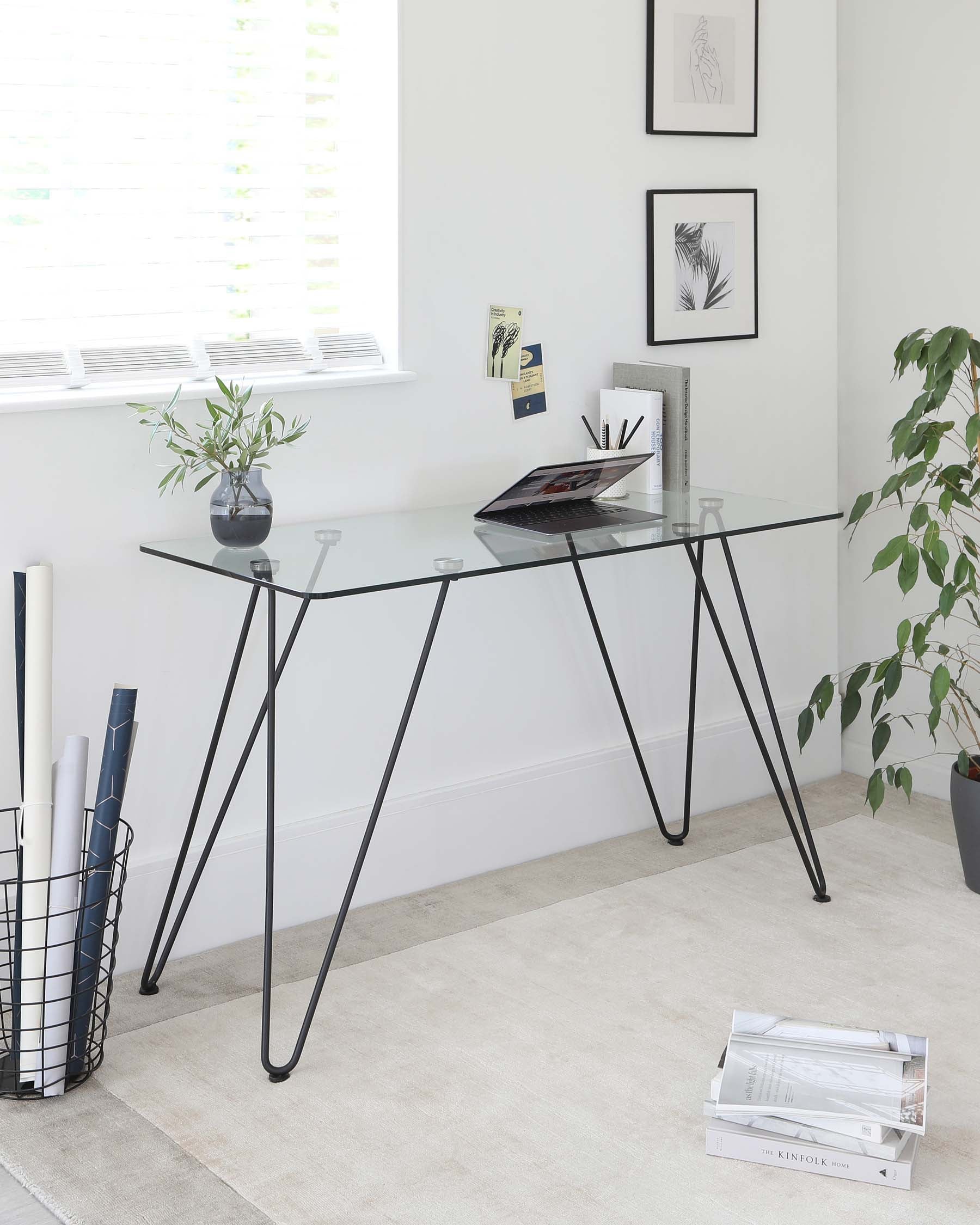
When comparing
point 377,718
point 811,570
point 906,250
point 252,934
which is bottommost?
point 252,934

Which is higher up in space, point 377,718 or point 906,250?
point 906,250

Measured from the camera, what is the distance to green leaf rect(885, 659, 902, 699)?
2.80 m

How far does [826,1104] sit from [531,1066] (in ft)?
1.60

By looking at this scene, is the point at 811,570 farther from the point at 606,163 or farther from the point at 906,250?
the point at 606,163

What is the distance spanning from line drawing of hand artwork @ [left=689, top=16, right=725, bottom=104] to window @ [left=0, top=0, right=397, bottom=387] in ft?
2.63

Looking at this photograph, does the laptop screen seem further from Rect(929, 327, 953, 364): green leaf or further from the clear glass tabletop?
Rect(929, 327, 953, 364): green leaf

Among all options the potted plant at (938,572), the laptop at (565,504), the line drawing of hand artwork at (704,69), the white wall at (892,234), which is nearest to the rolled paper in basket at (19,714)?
the laptop at (565,504)

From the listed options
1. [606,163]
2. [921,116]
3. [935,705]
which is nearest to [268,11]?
[606,163]

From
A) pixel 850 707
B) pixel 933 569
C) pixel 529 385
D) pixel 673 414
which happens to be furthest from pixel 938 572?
pixel 529 385

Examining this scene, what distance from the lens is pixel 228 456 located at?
96.0 inches

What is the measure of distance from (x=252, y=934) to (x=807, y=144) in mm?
2234

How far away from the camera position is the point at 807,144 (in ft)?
11.1

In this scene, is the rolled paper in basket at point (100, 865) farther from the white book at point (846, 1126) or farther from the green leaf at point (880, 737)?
the green leaf at point (880, 737)

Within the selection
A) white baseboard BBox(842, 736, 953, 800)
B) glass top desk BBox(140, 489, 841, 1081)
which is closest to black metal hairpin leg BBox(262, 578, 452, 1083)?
glass top desk BBox(140, 489, 841, 1081)
